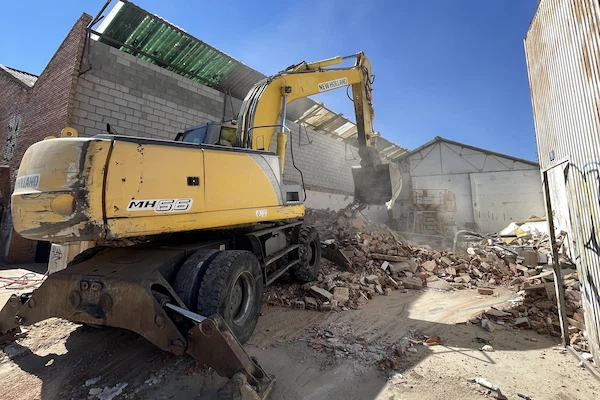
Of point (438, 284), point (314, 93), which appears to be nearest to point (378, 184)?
point (438, 284)

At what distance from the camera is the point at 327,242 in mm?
7820

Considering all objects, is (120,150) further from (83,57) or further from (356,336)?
(83,57)

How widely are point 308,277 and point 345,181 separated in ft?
36.2

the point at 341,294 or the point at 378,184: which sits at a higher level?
the point at 378,184

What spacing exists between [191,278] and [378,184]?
20.2 ft

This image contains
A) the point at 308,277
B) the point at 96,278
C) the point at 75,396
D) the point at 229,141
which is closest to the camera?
the point at 75,396

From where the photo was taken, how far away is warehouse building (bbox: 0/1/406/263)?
7.24m

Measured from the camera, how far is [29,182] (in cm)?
274

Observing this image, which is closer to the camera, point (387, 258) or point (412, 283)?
point (412, 283)

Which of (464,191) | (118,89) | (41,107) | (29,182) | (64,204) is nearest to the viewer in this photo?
(64,204)

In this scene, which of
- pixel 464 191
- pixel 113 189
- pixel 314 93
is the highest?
pixel 314 93

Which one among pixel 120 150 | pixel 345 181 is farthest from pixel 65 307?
pixel 345 181

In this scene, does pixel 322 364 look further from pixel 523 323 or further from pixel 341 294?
pixel 523 323

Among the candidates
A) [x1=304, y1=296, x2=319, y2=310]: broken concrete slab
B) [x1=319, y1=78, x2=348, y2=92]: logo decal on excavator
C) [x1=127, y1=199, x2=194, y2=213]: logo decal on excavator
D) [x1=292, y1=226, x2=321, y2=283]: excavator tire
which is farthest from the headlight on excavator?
[x1=319, y1=78, x2=348, y2=92]: logo decal on excavator
